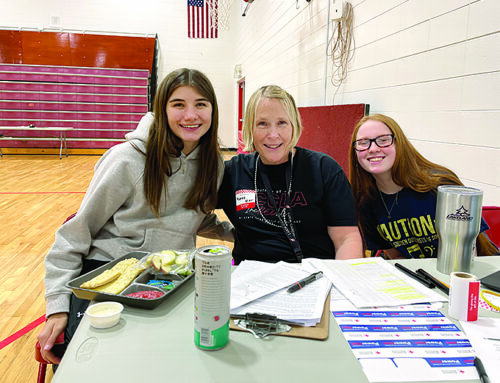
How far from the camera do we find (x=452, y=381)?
71 centimetres

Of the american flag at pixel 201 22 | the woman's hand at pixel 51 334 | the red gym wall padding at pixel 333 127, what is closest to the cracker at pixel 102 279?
the woman's hand at pixel 51 334

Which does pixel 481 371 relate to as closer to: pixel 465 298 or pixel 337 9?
pixel 465 298

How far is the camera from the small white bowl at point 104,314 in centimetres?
86

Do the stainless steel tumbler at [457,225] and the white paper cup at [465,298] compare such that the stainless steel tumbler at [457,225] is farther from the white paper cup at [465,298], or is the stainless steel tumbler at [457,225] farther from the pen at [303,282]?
the pen at [303,282]

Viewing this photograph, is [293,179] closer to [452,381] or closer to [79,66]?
[452,381]

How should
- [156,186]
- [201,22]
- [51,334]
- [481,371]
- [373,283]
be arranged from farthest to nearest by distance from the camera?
[201,22] < [156,186] < [51,334] < [373,283] < [481,371]

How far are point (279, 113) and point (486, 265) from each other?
3.24 feet

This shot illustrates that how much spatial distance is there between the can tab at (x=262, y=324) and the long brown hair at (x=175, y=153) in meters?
0.84

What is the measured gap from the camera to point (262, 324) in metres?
0.87

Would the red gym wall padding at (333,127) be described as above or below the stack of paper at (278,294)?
above

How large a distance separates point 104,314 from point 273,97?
116cm

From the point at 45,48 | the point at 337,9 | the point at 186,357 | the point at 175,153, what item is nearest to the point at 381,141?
the point at 175,153

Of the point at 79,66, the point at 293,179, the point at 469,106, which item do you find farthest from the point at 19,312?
the point at 79,66

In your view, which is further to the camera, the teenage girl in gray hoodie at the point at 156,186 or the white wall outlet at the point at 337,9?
the white wall outlet at the point at 337,9
